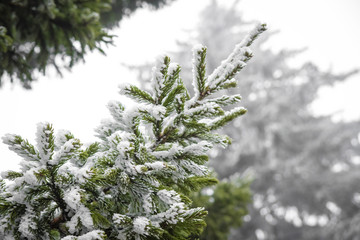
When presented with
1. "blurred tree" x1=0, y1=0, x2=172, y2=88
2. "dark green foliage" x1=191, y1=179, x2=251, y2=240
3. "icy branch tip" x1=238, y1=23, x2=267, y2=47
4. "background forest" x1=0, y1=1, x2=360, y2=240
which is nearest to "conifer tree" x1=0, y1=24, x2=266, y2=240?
"icy branch tip" x1=238, y1=23, x2=267, y2=47

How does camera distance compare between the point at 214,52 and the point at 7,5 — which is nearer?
the point at 7,5

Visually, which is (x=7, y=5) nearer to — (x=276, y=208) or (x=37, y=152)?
(x=37, y=152)

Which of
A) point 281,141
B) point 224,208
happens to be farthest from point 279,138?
point 224,208

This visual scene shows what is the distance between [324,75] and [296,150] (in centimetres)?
520

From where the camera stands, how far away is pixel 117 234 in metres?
0.98

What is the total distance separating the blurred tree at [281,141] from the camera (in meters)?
11.9

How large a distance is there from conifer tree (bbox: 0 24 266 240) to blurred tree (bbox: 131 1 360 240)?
9.88m

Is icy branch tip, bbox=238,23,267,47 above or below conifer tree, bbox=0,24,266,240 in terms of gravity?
above

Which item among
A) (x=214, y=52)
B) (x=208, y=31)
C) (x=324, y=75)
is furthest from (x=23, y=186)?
(x=324, y=75)

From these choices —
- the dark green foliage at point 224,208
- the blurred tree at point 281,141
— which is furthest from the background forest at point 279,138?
the dark green foliage at point 224,208

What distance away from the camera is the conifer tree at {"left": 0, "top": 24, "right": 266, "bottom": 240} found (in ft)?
2.74

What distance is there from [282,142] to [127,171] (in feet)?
49.4

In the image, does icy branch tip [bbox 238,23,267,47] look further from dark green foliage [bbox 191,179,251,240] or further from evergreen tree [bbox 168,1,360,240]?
evergreen tree [bbox 168,1,360,240]

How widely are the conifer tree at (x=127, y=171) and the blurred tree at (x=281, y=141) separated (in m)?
9.88
